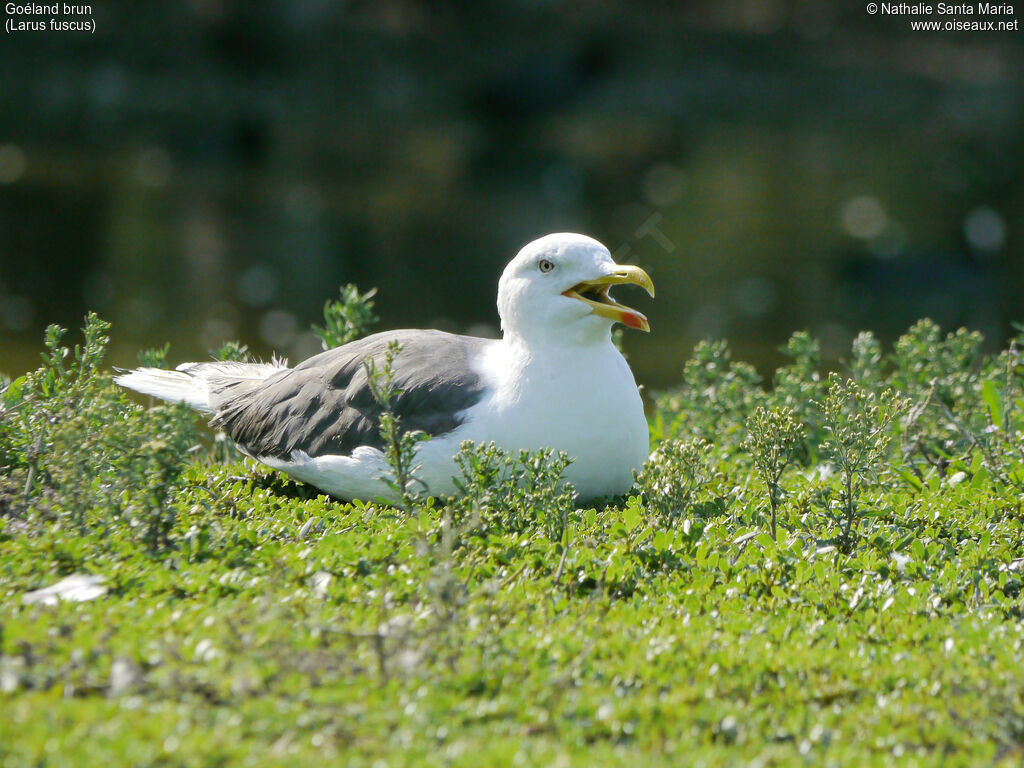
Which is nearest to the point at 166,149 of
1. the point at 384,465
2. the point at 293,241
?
the point at 293,241

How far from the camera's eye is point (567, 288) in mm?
5934

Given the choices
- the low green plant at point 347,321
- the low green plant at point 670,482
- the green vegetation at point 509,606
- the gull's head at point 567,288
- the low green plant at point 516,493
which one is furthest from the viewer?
the low green plant at point 347,321

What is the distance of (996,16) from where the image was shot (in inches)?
1292

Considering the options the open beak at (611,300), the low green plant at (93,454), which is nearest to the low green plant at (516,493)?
the open beak at (611,300)

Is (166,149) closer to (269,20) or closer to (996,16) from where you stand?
(269,20)

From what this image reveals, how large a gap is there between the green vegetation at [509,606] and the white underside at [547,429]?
0.51 feet

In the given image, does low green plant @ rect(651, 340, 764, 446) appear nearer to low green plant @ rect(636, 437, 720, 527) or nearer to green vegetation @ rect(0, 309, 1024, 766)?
green vegetation @ rect(0, 309, 1024, 766)

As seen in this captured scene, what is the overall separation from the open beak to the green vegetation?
0.69 m

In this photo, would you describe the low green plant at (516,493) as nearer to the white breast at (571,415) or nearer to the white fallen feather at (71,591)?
the white breast at (571,415)

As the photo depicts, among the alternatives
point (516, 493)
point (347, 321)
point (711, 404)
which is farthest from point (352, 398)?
point (711, 404)

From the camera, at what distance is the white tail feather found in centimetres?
723

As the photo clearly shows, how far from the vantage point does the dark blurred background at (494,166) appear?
52.2 ft

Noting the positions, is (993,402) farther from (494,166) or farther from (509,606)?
(494,166)

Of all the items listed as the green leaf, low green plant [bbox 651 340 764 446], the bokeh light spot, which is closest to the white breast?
low green plant [bbox 651 340 764 446]
